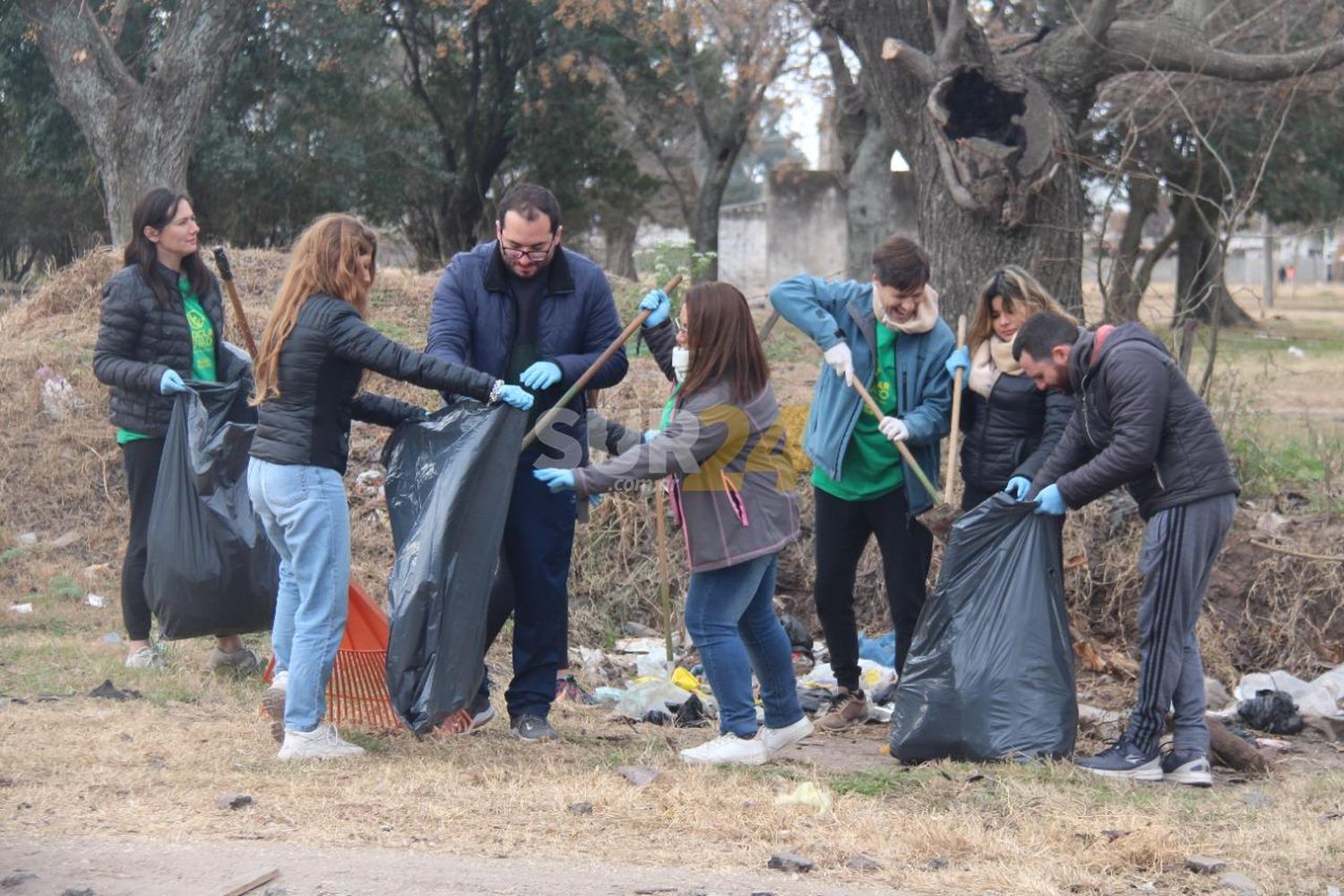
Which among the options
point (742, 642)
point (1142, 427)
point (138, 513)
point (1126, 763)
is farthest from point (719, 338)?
point (138, 513)

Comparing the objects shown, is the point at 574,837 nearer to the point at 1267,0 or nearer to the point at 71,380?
the point at 71,380

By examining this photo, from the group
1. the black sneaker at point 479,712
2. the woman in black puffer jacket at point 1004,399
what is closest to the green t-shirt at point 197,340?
the black sneaker at point 479,712

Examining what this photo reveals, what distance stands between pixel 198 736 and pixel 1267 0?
1431 cm

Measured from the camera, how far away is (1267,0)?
15484 mm

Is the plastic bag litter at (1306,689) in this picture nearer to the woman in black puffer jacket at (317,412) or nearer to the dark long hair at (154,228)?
the woman in black puffer jacket at (317,412)

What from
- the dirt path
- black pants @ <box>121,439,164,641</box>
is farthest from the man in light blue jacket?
black pants @ <box>121,439,164,641</box>

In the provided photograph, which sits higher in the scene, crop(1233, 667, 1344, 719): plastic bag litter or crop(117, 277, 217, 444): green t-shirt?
crop(117, 277, 217, 444): green t-shirt

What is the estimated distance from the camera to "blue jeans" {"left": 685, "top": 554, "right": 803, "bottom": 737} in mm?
4523

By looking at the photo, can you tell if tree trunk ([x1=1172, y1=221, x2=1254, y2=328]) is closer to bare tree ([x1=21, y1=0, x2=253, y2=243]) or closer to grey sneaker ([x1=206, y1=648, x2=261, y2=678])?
grey sneaker ([x1=206, y1=648, x2=261, y2=678])

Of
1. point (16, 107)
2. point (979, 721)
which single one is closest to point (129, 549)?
point (979, 721)

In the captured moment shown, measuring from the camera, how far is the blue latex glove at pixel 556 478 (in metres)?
4.31

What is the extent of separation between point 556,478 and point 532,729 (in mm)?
978

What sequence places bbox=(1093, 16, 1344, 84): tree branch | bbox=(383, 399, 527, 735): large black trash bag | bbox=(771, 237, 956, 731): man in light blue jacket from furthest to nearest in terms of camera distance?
1. bbox=(1093, 16, 1344, 84): tree branch
2. bbox=(771, 237, 956, 731): man in light blue jacket
3. bbox=(383, 399, 527, 735): large black trash bag

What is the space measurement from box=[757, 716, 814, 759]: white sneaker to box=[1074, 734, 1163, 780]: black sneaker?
2.92 ft
